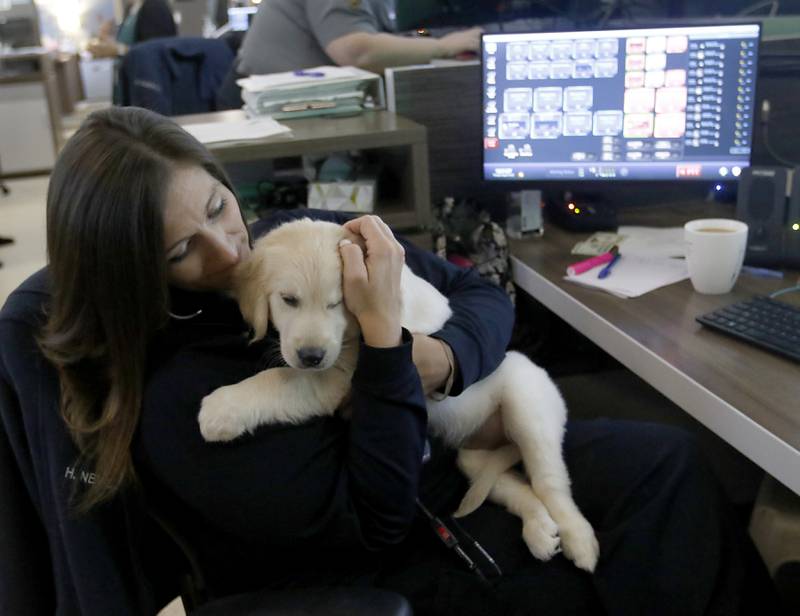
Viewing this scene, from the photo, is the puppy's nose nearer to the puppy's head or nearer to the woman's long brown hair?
the puppy's head

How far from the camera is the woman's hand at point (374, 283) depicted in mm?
1027

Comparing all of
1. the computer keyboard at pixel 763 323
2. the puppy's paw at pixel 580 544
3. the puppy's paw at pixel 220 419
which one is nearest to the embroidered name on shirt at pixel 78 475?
the puppy's paw at pixel 220 419

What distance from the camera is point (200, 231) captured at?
3.41 ft

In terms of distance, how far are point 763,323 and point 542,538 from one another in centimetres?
52

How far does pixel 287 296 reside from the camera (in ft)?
3.59

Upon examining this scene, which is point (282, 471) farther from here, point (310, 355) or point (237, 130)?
point (237, 130)

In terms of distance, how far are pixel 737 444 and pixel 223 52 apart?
9.26 feet

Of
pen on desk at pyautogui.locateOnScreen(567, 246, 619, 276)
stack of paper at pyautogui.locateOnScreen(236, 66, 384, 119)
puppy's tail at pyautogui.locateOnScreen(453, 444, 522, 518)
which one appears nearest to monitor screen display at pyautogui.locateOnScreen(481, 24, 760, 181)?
pen on desk at pyautogui.locateOnScreen(567, 246, 619, 276)

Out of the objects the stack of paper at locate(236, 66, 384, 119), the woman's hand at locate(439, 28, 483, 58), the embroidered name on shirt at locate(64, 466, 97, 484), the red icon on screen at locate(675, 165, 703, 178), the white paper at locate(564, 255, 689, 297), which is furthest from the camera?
the woman's hand at locate(439, 28, 483, 58)

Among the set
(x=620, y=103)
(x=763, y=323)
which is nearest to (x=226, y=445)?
(x=763, y=323)

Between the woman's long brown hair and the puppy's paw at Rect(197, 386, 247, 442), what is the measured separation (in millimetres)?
82

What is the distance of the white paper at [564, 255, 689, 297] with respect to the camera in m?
1.51

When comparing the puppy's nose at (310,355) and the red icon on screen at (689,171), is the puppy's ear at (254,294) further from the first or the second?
the red icon on screen at (689,171)

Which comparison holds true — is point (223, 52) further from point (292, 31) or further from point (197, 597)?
point (197, 597)
